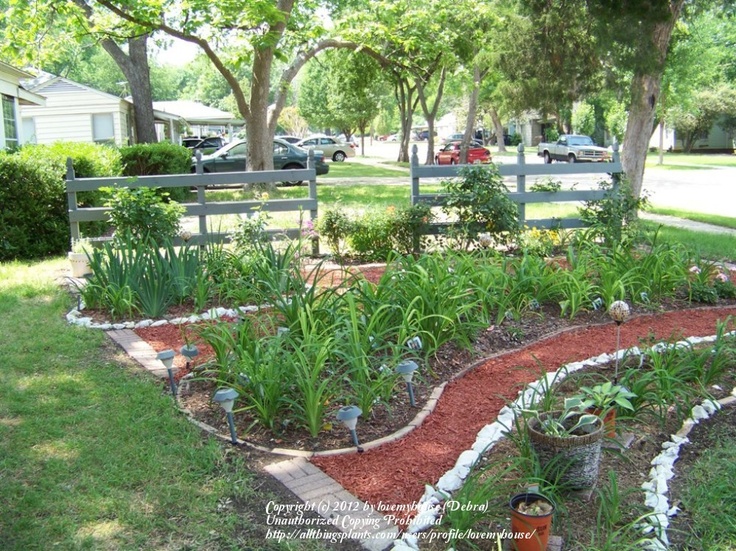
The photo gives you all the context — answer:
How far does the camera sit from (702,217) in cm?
1401

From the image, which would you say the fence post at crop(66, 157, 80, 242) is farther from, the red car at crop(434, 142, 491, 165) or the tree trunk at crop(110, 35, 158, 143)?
the red car at crop(434, 142, 491, 165)

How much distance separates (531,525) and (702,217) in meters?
13.1

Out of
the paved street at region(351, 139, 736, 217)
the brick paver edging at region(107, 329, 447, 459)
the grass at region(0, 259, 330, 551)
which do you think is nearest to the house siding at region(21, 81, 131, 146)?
the paved street at region(351, 139, 736, 217)

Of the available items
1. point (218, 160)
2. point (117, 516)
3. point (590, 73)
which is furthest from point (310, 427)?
point (218, 160)

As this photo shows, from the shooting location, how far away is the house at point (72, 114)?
26828 millimetres

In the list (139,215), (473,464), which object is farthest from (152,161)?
(473,464)

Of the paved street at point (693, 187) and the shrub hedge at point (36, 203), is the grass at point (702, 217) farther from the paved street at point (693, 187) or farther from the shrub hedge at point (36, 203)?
the shrub hedge at point (36, 203)

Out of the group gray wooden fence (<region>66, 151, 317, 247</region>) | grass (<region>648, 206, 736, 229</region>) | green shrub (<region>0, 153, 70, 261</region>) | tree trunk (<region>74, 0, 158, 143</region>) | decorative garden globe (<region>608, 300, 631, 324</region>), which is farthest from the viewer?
tree trunk (<region>74, 0, 158, 143</region>)

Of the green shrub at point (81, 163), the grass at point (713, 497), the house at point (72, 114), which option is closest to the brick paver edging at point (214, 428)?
the grass at point (713, 497)

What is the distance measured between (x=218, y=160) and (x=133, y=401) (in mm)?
18975

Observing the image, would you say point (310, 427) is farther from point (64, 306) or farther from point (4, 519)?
point (64, 306)

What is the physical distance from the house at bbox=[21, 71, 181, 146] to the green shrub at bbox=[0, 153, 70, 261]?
17789mm

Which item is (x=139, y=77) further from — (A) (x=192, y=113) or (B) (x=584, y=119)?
(B) (x=584, y=119)

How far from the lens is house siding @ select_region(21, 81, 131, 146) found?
1059 inches
